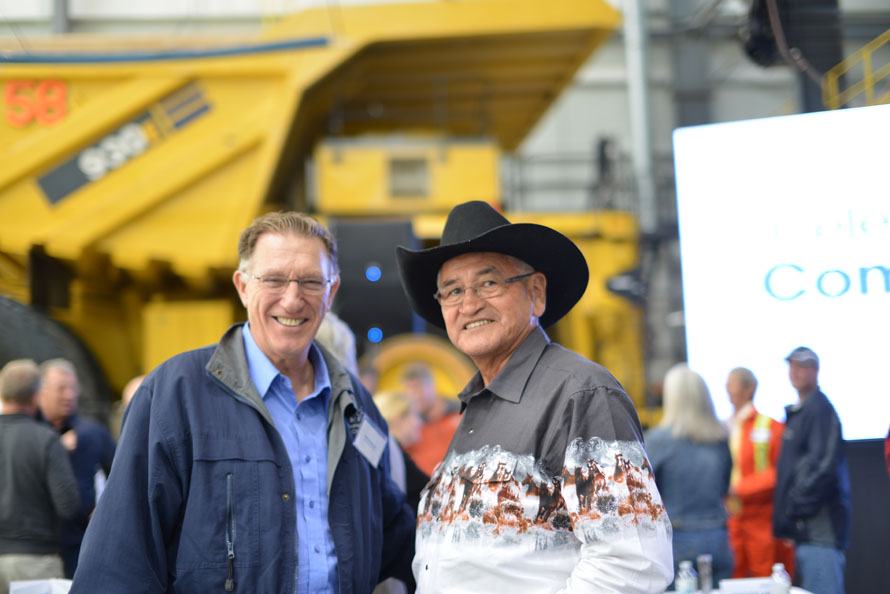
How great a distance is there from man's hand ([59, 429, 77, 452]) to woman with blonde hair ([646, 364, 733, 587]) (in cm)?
325

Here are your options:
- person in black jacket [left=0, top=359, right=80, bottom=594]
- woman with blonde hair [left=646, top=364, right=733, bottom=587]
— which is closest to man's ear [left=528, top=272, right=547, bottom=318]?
woman with blonde hair [left=646, top=364, right=733, bottom=587]

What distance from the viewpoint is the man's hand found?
4.81 m

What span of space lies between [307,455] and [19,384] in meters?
2.71

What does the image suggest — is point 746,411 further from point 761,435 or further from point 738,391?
point 738,391

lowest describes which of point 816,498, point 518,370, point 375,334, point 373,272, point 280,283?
point 816,498

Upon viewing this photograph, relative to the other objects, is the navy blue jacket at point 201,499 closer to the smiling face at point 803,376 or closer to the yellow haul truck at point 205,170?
the smiling face at point 803,376

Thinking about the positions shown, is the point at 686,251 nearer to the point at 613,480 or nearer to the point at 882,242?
the point at 882,242


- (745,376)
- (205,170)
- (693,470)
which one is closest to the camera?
(693,470)

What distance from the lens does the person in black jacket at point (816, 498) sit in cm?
399

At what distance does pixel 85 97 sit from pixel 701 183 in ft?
19.5

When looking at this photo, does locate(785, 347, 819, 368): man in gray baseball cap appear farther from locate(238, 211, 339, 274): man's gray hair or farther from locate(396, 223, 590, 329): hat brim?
locate(238, 211, 339, 274): man's gray hair

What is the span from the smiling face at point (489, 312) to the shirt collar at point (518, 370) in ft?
0.15

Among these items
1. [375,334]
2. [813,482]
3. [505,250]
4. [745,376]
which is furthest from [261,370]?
[375,334]

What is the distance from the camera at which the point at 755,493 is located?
→ 527cm
